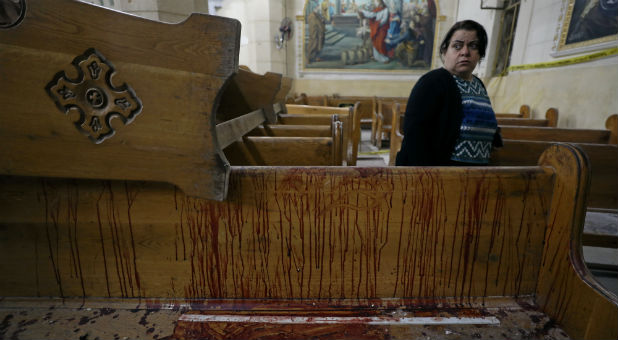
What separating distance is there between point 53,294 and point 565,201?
1.67 metres

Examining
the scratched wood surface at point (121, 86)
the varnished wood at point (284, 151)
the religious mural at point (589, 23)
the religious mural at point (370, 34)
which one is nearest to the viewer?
the scratched wood surface at point (121, 86)

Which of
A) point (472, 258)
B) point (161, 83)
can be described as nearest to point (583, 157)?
point (472, 258)

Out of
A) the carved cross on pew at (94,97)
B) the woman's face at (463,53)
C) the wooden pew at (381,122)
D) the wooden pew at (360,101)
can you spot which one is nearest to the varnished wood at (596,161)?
the woman's face at (463,53)

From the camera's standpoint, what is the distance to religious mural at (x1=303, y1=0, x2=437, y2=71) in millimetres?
8312

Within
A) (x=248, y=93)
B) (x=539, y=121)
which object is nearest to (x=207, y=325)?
(x=248, y=93)

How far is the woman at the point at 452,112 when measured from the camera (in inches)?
55.2

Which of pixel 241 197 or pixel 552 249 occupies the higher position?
pixel 241 197

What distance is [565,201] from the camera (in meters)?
0.83

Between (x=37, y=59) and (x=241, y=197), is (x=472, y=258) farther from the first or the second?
(x=37, y=59)

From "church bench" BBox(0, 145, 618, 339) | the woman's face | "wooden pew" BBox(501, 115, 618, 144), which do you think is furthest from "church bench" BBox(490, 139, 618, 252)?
"church bench" BBox(0, 145, 618, 339)

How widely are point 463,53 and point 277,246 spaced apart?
1.33 m

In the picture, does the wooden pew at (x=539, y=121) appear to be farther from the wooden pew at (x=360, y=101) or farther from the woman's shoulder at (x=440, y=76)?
the wooden pew at (x=360, y=101)

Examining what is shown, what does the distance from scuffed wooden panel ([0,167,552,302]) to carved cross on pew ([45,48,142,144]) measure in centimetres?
21

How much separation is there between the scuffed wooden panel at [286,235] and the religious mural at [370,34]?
28.3ft
